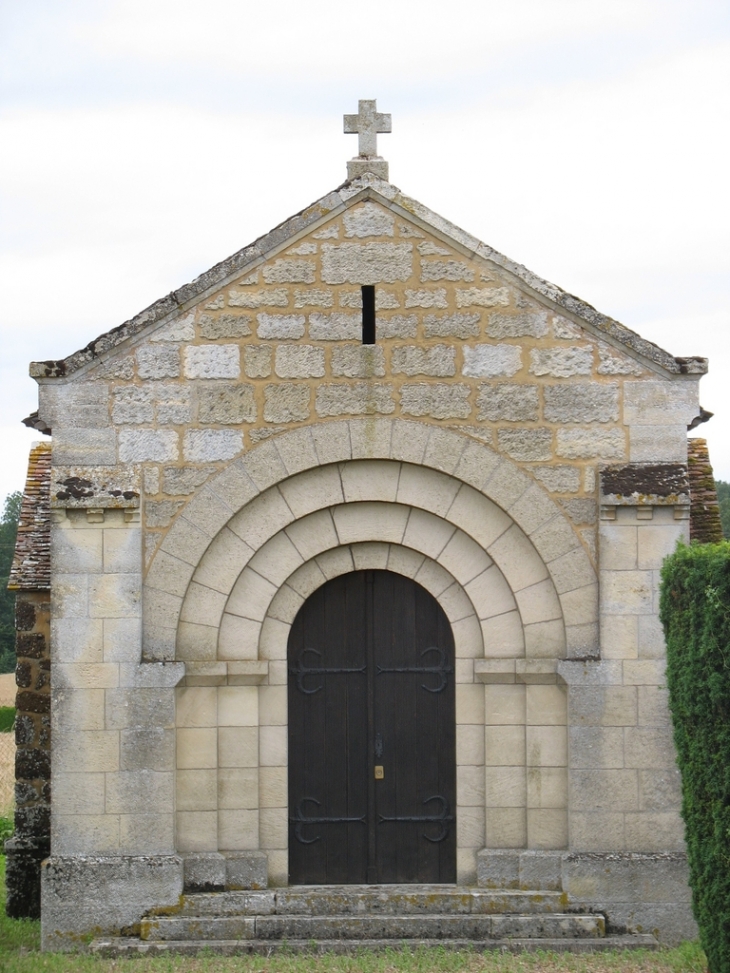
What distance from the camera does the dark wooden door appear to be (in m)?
9.48

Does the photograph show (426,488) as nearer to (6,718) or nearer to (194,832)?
(194,832)

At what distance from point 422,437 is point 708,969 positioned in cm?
411

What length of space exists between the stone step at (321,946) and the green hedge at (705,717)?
1169mm

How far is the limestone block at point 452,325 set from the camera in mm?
9352

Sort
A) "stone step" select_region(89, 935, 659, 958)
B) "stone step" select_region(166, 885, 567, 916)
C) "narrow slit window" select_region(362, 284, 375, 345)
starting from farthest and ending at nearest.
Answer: "narrow slit window" select_region(362, 284, 375, 345) → "stone step" select_region(166, 885, 567, 916) → "stone step" select_region(89, 935, 659, 958)

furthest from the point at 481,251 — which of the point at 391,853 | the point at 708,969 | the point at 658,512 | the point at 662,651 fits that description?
the point at 708,969

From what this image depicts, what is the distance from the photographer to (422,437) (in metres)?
9.30

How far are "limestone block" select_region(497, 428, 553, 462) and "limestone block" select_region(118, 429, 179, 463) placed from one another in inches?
95.9

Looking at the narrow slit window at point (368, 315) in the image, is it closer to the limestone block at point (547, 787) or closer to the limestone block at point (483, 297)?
the limestone block at point (483, 297)

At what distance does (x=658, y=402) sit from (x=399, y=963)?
4.39 meters

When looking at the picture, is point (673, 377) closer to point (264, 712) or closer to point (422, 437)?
point (422, 437)

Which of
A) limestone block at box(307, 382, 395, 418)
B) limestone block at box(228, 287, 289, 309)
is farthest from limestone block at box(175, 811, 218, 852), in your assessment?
limestone block at box(228, 287, 289, 309)

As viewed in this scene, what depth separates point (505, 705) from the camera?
936 centimetres

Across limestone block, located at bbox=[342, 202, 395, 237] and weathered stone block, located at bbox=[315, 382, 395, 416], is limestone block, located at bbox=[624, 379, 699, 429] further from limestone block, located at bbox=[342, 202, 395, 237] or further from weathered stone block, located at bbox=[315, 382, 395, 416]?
limestone block, located at bbox=[342, 202, 395, 237]
